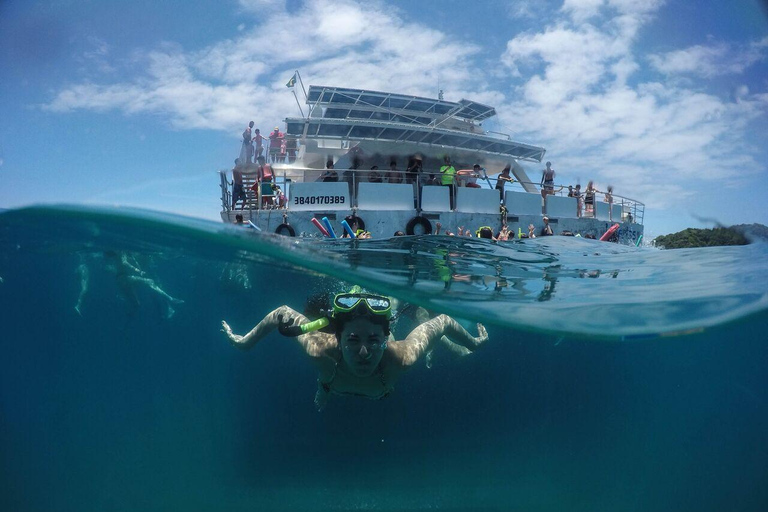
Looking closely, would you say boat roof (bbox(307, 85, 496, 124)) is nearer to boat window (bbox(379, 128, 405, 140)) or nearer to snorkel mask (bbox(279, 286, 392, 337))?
boat window (bbox(379, 128, 405, 140))

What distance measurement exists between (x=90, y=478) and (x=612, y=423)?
1349 centimetres

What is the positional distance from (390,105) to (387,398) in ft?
52.4

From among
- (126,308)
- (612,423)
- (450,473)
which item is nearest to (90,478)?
(126,308)

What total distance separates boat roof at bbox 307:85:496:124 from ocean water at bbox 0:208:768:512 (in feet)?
38.7

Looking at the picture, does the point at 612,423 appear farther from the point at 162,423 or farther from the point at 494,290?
the point at 162,423

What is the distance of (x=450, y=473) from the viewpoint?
746 cm

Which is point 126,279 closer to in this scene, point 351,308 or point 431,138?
point 351,308

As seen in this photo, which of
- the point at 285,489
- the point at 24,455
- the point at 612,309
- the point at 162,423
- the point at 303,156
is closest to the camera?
the point at 612,309

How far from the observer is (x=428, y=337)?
6344 mm

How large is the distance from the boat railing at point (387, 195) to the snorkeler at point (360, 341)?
8769mm

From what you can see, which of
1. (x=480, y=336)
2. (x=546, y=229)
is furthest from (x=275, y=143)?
(x=480, y=336)

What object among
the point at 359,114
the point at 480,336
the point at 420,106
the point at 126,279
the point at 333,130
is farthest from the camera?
the point at 420,106

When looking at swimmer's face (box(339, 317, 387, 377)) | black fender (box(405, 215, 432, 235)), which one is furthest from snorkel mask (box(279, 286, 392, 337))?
black fender (box(405, 215, 432, 235))

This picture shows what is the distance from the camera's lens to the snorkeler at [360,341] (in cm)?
489
